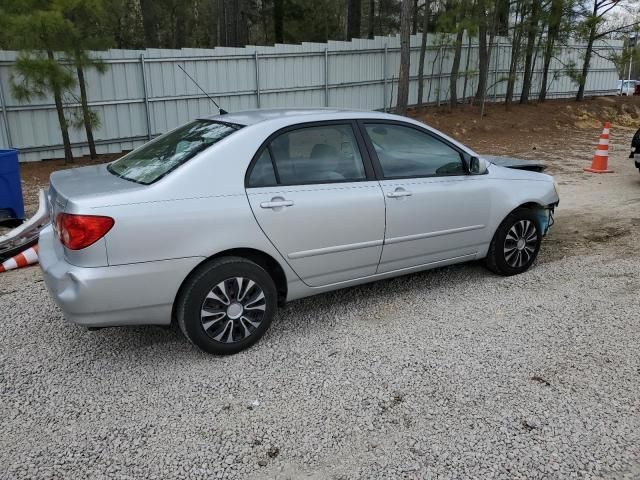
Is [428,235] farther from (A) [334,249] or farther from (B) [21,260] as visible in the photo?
(B) [21,260]

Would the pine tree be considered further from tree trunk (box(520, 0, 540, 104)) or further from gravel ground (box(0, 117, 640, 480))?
tree trunk (box(520, 0, 540, 104))

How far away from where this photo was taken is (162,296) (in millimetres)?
3562

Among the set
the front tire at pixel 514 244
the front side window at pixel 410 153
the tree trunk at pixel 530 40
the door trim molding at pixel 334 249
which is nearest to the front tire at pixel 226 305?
the door trim molding at pixel 334 249

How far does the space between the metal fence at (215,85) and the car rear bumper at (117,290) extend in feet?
31.9

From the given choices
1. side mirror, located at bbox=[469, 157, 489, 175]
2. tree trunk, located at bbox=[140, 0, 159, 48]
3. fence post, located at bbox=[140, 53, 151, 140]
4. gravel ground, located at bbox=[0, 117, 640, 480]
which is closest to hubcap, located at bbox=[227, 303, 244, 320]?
gravel ground, located at bbox=[0, 117, 640, 480]

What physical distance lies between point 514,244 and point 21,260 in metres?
4.85

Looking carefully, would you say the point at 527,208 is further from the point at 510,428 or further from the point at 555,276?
the point at 510,428

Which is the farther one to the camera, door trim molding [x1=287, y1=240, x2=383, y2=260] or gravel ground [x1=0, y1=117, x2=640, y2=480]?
door trim molding [x1=287, y1=240, x2=383, y2=260]

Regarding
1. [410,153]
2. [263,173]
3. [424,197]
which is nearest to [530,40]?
[410,153]

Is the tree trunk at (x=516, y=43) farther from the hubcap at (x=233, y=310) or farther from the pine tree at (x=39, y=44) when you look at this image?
the hubcap at (x=233, y=310)

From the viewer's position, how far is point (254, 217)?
378 cm

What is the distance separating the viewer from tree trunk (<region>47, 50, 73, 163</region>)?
35.1 feet

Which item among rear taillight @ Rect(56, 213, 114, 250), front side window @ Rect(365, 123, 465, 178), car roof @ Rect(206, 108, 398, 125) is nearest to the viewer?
rear taillight @ Rect(56, 213, 114, 250)

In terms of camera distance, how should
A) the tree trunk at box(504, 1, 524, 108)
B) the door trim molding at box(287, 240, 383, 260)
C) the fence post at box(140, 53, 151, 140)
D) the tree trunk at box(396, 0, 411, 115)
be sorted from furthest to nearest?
the tree trunk at box(504, 1, 524, 108)
the tree trunk at box(396, 0, 411, 115)
the fence post at box(140, 53, 151, 140)
the door trim molding at box(287, 240, 383, 260)
